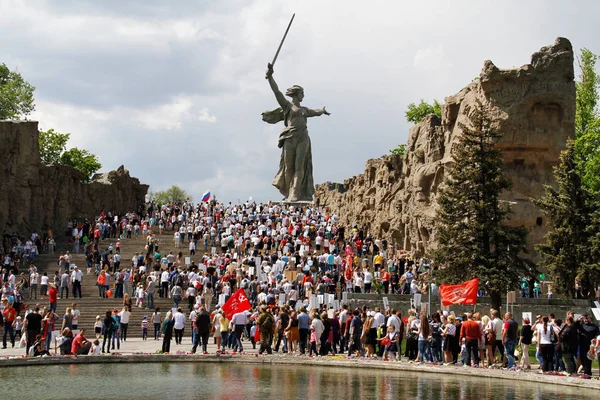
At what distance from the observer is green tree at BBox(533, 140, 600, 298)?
31.1 metres

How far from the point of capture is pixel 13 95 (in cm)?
6888

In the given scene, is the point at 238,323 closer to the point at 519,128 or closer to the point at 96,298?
the point at 96,298

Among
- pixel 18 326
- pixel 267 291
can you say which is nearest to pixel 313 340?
pixel 267 291

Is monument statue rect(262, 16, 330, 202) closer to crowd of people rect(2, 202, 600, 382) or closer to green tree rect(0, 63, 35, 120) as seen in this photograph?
crowd of people rect(2, 202, 600, 382)

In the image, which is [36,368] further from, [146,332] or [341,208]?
[341,208]

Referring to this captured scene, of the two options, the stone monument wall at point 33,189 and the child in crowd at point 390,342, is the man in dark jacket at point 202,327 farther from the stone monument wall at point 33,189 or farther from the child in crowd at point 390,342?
the stone monument wall at point 33,189

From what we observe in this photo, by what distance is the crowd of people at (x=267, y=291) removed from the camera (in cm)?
2200

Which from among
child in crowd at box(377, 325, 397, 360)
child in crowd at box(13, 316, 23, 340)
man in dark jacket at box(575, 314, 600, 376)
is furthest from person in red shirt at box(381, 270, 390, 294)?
man in dark jacket at box(575, 314, 600, 376)

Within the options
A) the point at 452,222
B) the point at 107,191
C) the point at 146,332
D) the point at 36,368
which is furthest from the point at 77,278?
the point at 107,191

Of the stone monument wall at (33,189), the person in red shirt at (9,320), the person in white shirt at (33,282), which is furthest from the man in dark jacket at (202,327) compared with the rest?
the stone monument wall at (33,189)

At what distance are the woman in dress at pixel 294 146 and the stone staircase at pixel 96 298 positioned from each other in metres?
16.2

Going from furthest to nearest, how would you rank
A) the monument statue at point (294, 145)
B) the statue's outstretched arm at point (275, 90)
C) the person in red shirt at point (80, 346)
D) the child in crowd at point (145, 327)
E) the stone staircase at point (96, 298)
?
the monument statue at point (294, 145)
the statue's outstretched arm at point (275, 90)
the stone staircase at point (96, 298)
the child in crowd at point (145, 327)
the person in red shirt at point (80, 346)

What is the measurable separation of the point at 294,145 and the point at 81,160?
2507cm

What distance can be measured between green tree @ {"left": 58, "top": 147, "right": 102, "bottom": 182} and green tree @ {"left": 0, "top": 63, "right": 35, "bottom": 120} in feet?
17.2
